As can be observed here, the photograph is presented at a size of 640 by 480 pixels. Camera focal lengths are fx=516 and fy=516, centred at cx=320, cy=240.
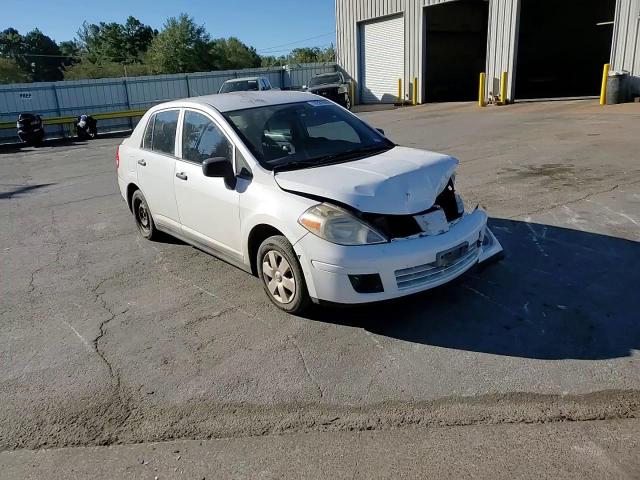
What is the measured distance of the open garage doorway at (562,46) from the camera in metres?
28.7

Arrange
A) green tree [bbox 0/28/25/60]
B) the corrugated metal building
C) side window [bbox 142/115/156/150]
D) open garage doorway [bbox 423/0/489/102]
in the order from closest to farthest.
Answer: side window [bbox 142/115/156/150] < the corrugated metal building < open garage doorway [bbox 423/0/489/102] < green tree [bbox 0/28/25/60]

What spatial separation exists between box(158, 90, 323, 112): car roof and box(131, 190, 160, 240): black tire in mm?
1242

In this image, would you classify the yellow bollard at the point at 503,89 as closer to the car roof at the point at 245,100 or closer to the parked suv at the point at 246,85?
the parked suv at the point at 246,85

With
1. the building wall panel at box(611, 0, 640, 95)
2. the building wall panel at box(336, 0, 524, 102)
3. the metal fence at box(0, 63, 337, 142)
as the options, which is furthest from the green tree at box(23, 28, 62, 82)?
the building wall panel at box(611, 0, 640, 95)

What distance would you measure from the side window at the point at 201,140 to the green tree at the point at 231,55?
210 feet

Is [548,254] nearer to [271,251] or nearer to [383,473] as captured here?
[271,251]

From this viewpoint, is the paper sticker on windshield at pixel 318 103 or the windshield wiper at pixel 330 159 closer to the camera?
the windshield wiper at pixel 330 159

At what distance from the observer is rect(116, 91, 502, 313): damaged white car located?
3.61m

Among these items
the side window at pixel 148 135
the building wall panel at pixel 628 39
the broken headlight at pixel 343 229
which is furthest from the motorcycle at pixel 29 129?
the building wall panel at pixel 628 39

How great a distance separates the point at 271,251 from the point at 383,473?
1.98 m

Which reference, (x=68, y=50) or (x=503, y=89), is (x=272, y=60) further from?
(x=503, y=89)

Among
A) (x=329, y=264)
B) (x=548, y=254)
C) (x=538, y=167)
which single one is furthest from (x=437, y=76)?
(x=329, y=264)

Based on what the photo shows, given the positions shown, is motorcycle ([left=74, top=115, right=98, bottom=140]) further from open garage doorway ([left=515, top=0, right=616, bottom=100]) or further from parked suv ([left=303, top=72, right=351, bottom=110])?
open garage doorway ([left=515, top=0, right=616, bottom=100])

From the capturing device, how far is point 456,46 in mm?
28734
